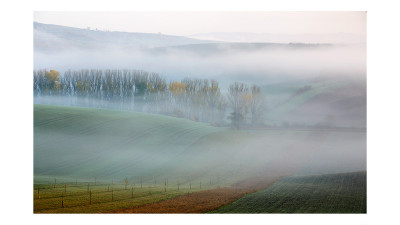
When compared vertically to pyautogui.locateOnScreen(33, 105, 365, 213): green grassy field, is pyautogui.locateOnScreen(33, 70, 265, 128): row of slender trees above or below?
above

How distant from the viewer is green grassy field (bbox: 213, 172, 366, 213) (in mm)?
9719

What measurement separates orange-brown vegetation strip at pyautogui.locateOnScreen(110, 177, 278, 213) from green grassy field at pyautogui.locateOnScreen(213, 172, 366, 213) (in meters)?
0.19

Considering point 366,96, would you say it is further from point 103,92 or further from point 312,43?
point 103,92

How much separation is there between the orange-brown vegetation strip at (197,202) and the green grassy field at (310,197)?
195 mm

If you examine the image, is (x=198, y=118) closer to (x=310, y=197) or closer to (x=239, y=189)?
(x=239, y=189)

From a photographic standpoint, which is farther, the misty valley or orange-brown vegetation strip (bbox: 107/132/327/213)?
the misty valley

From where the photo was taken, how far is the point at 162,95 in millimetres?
10820

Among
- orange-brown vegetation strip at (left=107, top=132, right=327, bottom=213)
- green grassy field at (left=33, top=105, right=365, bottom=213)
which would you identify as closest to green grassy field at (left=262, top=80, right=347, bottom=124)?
green grassy field at (left=33, top=105, right=365, bottom=213)

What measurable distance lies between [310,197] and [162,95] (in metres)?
4.03

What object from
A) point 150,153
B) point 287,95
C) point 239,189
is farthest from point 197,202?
point 287,95

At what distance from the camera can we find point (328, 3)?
10.1 meters

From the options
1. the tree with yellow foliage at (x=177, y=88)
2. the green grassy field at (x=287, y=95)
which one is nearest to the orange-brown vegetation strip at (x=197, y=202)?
the green grassy field at (x=287, y=95)

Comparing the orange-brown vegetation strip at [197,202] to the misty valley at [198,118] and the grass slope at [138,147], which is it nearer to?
the misty valley at [198,118]

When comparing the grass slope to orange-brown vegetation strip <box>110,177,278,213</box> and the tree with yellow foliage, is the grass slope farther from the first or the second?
the tree with yellow foliage
